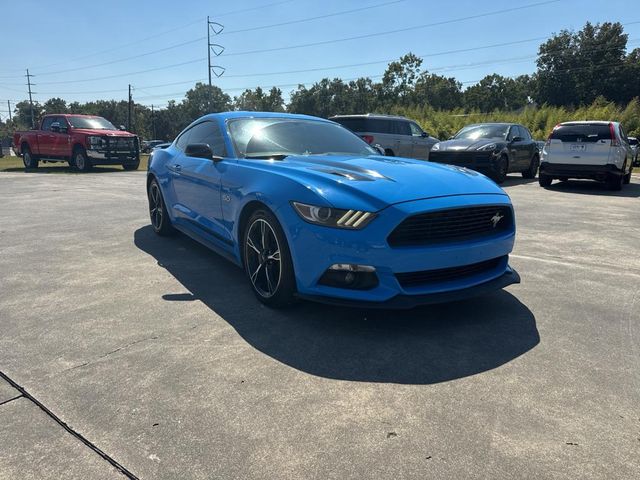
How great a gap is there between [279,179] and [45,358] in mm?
1849

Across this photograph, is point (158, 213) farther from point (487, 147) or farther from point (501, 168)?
point (501, 168)

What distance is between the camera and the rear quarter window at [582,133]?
35.1 ft

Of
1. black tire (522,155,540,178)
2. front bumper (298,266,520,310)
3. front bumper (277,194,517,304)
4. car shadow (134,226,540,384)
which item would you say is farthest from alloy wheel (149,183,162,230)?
black tire (522,155,540,178)

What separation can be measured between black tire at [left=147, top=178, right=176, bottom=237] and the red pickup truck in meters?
12.3

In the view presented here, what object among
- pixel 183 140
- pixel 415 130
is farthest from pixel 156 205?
pixel 415 130

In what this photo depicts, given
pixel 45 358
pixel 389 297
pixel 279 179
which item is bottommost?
pixel 45 358

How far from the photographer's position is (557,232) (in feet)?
21.1

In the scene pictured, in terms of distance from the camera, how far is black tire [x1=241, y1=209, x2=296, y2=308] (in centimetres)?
332

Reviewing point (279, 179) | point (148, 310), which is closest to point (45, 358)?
point (148, 310)

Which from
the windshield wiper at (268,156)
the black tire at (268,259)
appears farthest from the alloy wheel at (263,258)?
the windshield wiper at (268,156)

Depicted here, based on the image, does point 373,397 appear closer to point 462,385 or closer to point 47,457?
point 462,385

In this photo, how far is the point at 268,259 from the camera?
3.55 meters

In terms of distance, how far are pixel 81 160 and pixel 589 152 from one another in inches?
632

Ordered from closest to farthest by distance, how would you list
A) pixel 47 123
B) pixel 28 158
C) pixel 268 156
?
1. pixel 268 156
2. pixel 47 123
3. pixel 28 158
